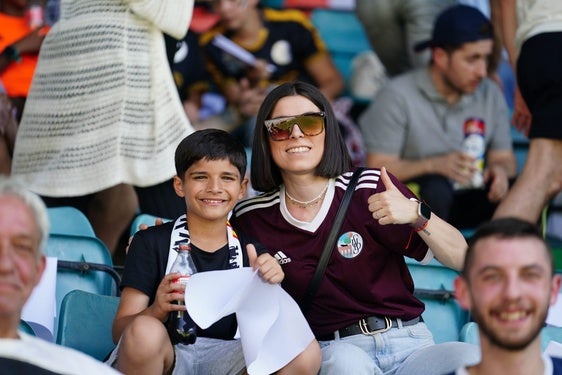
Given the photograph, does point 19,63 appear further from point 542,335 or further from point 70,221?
point 542,335

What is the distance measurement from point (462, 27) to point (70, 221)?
8.53 feet

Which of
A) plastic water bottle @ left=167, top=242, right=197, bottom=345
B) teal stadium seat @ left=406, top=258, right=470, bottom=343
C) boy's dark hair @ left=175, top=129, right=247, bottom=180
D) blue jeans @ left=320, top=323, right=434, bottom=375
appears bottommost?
teal stadium seat @ left=406, top=258, right=470, bottom=343

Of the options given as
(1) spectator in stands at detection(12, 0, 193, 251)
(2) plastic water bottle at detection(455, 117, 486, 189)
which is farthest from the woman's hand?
(2) plastic water bottle at detection(455, 117, 486, 189)

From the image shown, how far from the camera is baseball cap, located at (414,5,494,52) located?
6.57m

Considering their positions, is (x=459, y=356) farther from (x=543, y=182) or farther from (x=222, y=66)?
(x=222, y=66)

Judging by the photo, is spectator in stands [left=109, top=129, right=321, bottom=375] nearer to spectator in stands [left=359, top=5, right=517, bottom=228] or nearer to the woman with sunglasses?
the woman with sunglasses

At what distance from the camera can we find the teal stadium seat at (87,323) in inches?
164

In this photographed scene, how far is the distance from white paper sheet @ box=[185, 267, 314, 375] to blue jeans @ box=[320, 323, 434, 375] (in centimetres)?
17

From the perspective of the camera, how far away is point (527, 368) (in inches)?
128

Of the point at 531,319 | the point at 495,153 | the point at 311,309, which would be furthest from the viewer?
the point at 495,153

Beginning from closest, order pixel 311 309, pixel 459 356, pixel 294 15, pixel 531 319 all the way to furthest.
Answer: pixel 531 319 → pixel 459 356 → pixel 311 309 → pixel 294 15

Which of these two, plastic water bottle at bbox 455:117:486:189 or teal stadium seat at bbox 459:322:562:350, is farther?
plastic water bottle at bbox 455:117:486:189

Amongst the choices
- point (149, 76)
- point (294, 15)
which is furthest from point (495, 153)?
point (149, 76)

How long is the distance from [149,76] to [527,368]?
246 centimetres
